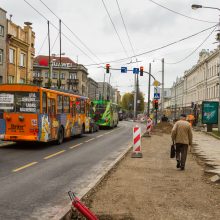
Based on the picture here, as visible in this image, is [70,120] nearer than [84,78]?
Yes

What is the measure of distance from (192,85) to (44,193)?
299ft

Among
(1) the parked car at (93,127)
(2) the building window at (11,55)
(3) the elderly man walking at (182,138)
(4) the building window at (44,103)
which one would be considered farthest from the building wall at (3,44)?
(3) the elderly man walking at (182,138)

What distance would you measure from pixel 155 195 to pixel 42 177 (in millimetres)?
3637

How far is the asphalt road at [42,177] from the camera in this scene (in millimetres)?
7449

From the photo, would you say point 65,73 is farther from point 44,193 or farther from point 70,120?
point 44,193

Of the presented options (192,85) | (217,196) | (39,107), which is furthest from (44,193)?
(192,85)

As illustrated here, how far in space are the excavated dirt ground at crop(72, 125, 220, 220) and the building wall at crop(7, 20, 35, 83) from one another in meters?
32.1

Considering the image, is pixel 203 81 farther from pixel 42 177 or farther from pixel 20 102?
pixel 42 177

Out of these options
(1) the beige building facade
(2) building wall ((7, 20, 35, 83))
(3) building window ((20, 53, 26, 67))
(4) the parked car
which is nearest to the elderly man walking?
(4) the parked car

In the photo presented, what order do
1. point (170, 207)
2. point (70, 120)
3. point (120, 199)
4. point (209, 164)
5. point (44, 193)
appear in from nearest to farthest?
point (170, 207) < point (120, 199) < point (44, 193) < point (209, 164) < point (70, 120)

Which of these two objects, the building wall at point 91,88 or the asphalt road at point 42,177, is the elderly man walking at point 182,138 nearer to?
the asphalt road at point 42,177

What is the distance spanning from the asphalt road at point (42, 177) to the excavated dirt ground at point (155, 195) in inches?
27.8

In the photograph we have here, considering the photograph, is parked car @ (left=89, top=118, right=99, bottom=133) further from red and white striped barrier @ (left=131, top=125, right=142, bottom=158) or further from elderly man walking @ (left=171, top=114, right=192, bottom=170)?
elderly man walking @ (left=171, top=114, right=192, bottom=170)

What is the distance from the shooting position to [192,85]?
319 feet
